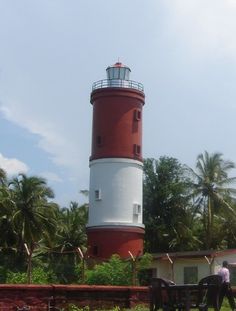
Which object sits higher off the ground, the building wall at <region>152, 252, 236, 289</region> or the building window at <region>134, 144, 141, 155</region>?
the building window at <region>134, 144, 141, 155</region>

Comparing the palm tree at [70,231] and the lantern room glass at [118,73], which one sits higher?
the lantern room glass at [118,73]

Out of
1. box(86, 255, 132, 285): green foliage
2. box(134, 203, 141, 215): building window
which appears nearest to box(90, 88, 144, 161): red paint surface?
box(134, 203, 141, 215): building window

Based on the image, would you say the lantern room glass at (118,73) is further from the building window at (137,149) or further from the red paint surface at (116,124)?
the building window at (137,149)

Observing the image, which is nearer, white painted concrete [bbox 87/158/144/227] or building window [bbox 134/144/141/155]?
white painted concrete [bbox 87/158/144/227]

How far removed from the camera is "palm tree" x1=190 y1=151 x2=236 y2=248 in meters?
42.1

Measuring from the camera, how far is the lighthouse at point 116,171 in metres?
34.4

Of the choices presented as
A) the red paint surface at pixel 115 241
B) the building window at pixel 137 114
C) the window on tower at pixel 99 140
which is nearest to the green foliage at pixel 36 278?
the red paint surface at pixel 115 241

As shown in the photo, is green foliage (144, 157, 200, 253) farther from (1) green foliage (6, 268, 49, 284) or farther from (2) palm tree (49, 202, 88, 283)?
(1) green foliage (6, 268, 49, 284)

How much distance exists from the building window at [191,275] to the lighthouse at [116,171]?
3.34m

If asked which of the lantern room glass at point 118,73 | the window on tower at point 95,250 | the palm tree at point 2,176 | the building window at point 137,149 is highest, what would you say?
the lantern room glass at point 118,73

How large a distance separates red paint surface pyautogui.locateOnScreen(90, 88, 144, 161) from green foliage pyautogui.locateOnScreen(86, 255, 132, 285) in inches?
381

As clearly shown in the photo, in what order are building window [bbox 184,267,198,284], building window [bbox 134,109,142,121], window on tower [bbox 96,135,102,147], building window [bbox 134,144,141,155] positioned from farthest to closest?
building window [bbox 134,109,142,121]
building window [bbox 134,144,141,155]
window on tower [bbox 96,135,102,147]
building window [bbox 184,267,198,284]

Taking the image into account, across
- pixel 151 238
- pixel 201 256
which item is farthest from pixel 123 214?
pixel 151 238

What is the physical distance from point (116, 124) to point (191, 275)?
9875mm
